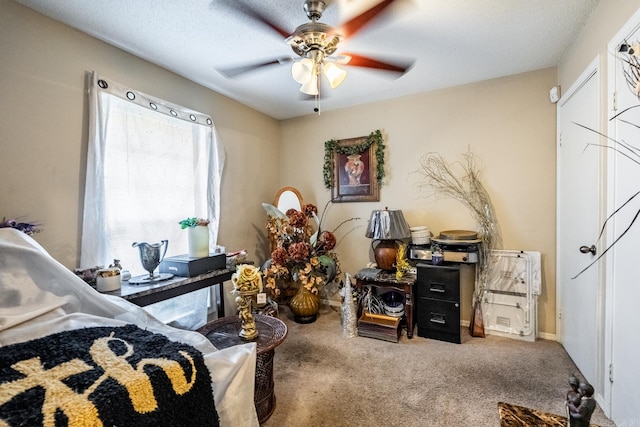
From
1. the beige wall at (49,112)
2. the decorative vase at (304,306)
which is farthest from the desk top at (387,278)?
the beige wall at (49,112)

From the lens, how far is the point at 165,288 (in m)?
2.00

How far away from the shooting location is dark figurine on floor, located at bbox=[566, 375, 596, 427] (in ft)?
2.68

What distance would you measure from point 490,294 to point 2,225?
359 centimetres

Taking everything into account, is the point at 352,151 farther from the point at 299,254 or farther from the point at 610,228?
the point at 610,228

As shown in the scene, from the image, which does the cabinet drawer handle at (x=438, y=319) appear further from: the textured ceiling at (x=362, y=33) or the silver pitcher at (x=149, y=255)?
the silver pitcher at (x=149, y=255)

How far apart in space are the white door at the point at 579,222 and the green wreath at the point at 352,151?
1.61 meters

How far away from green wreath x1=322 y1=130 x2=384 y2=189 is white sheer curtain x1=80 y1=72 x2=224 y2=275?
1300mm

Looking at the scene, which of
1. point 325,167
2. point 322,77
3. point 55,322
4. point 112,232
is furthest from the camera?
point 325,167

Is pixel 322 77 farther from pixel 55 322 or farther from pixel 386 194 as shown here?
pixel 55 322

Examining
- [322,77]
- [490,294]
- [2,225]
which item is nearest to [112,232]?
[2,225]

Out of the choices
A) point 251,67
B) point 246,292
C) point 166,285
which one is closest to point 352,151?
point 251,67

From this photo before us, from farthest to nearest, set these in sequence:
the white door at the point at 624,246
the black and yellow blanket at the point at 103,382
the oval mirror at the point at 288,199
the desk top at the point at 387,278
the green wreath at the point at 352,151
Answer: the oval mirror at the point at 288,199 → the green wreath at the point at 352,151 → the desk top at the point at 387,278 → the white door at the point at 624,246 → the black and yellow blanket at the point at 103,382

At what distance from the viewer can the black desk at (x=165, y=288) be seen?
1.83 metres

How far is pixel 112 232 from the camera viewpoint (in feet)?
6.98
